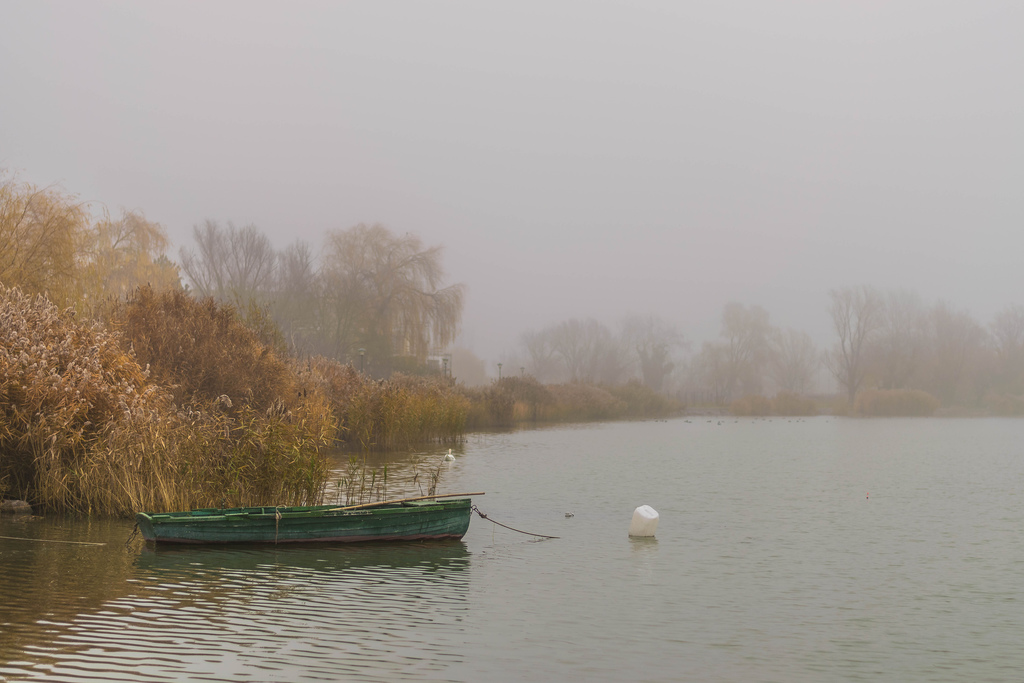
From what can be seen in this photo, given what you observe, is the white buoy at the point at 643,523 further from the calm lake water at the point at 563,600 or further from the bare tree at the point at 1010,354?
the bare tree at the point at 1010,354

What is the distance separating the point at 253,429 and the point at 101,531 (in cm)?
283

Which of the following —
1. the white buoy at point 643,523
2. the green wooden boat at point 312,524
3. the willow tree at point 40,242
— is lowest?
the white buoy at point 643,523

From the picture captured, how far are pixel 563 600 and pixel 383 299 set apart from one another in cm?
4520

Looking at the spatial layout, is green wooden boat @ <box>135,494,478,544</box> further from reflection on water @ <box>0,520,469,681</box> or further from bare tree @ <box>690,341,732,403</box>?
bare tree @ <box>690,341,732,403</box>

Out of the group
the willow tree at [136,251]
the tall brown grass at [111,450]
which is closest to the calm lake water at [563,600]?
the tall brown grass at [111,450]

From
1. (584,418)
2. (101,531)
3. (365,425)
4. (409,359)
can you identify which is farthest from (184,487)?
(584,418)

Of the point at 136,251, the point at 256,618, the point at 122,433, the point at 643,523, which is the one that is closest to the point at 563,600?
the point at 256,618

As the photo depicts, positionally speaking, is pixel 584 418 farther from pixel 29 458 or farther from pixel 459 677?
pixel 459 677

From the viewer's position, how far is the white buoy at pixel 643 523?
13656mm

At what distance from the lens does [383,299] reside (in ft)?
177

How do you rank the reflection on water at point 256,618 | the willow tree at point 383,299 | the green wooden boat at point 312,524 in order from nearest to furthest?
the reflection on water at point 256,618 → the green wooden boat at point 312,524 → the willow tree at point 383,299

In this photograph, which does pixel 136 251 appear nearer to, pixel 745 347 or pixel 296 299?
pixel 296 299

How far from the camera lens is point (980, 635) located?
8828 millimetres

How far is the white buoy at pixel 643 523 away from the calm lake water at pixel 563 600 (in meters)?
0.25
